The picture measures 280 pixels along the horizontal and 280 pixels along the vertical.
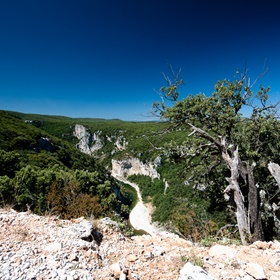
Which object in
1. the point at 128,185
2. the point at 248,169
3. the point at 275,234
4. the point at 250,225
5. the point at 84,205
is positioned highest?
the point at 248,169

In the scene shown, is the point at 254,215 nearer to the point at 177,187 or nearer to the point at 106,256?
the point at 177,187

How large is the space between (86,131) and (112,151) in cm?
3491

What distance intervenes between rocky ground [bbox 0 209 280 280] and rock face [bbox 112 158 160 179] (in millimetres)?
86091

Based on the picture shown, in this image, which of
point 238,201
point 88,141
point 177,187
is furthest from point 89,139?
point 238,201

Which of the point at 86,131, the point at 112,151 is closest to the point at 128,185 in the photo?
the point at 112,151

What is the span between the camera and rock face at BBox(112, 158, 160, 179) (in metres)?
93.7

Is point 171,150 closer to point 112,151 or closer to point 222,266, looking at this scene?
point 222,266

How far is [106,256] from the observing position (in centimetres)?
430

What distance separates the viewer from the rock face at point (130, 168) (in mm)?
93744

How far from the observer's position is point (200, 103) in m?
9.12

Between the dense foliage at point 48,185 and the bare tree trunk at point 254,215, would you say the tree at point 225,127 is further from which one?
the dense foliage at point 48,185

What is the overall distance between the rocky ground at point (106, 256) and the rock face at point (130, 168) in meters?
86.1

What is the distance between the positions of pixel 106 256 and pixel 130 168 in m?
102

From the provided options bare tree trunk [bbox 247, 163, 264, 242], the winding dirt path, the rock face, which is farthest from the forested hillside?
the rock face
